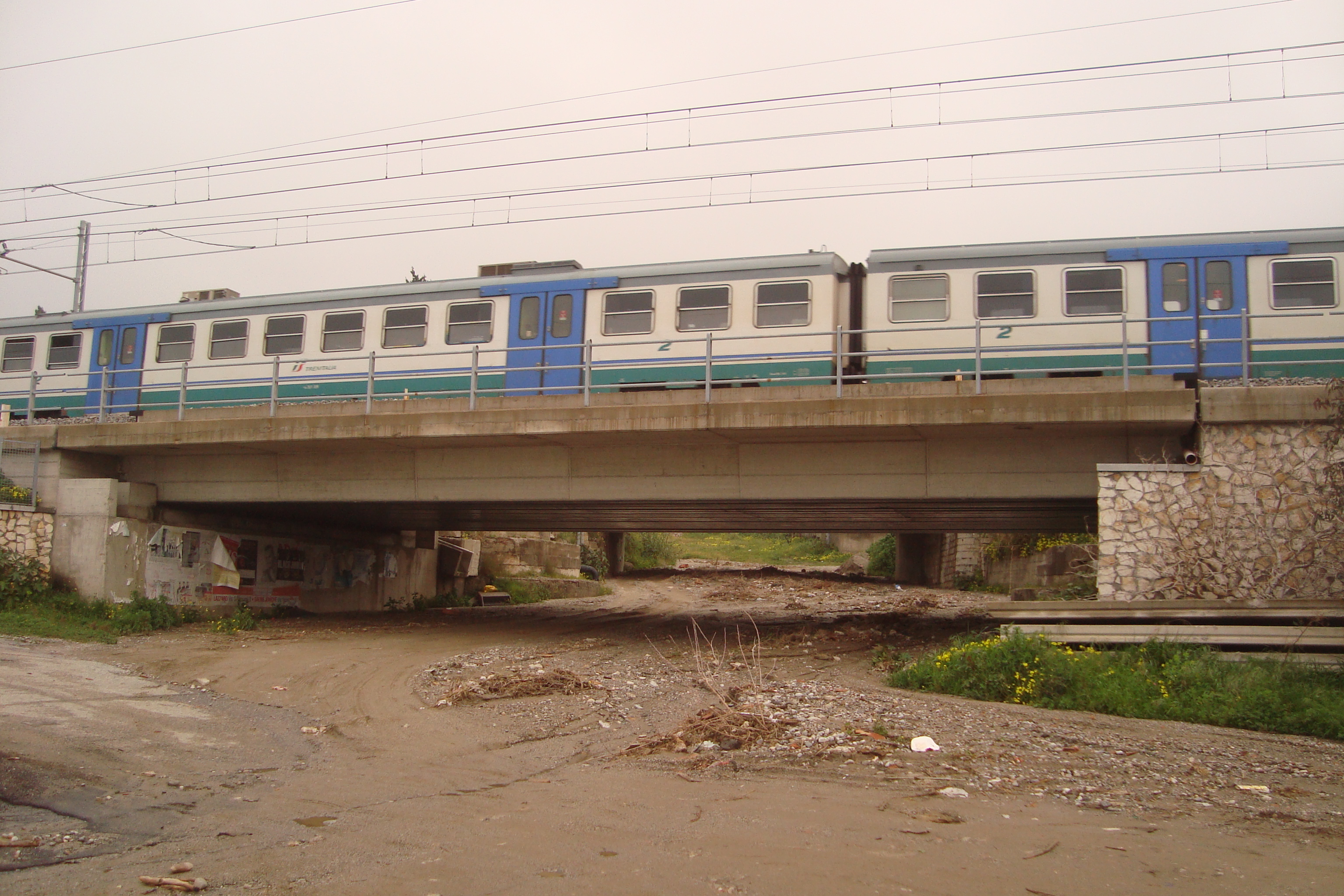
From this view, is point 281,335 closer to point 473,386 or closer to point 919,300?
point 473,386

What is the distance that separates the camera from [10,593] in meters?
18.7

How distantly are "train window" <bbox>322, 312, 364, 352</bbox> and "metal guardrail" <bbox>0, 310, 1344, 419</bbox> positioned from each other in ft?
1.25

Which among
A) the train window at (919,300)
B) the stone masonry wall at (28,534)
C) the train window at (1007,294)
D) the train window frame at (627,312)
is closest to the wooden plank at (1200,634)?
the train window at (1007,294)

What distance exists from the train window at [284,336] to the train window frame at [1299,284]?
→ 63.5 feet

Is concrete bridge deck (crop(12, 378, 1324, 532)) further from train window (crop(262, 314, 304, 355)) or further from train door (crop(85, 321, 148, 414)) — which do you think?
train door (crop(85, 321, 148, 414))

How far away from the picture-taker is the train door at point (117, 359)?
936 inches

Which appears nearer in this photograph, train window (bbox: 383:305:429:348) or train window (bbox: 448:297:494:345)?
train window (bbox: 448:297:494:345)

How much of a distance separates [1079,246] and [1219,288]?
2425 mm

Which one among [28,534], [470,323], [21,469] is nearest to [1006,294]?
[470,323]

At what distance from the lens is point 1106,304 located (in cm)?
1770

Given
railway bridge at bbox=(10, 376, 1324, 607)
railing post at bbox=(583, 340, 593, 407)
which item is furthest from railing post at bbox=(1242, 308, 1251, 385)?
railing post at bbox=(583, 340, 593, 407)

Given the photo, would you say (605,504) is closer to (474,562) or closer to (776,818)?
(776,818)

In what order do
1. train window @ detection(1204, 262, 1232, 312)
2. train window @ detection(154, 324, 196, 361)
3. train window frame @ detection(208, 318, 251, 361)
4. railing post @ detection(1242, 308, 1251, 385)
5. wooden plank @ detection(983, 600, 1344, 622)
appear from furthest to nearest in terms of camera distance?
train window @ detection(154, 324, 196, 361)
train window frame @ detection(208, 318, 251, 361)
train window @ detection(1204, 262, 1232, 312)
railing post @ detection(1242, 308, 1251, 385)
wooden plank @ detection(983, 600, 1344, 622)

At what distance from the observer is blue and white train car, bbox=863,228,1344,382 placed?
1686 centimetres
